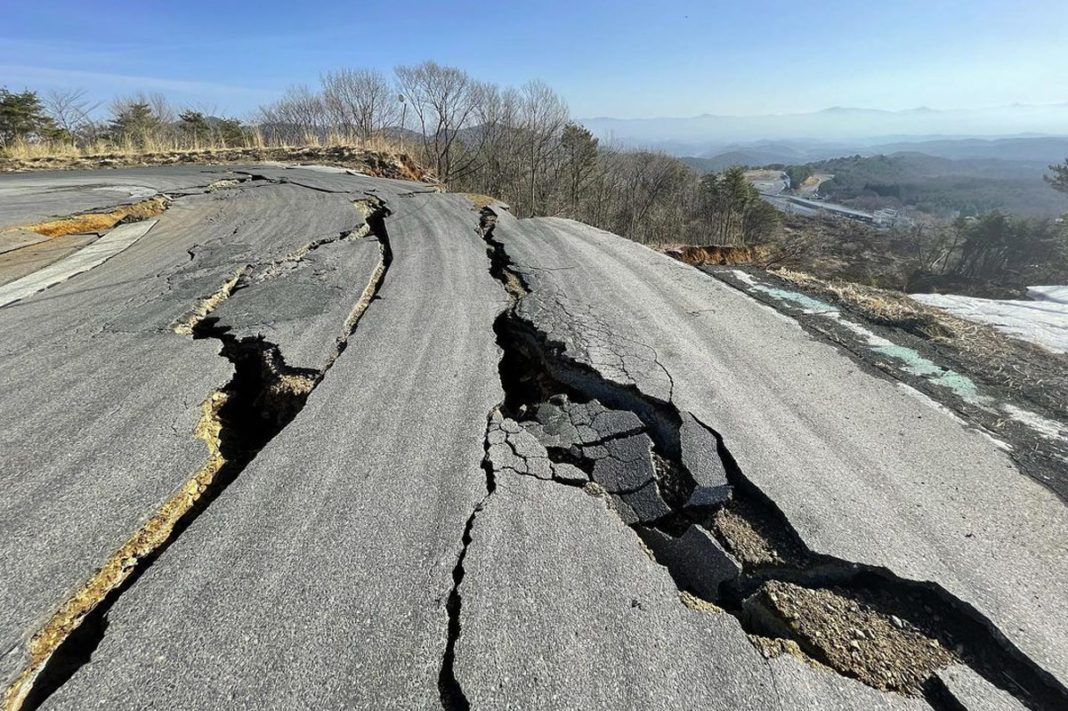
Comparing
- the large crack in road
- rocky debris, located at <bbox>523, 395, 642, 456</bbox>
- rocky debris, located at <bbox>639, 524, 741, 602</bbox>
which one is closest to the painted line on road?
Answer: the large crack in road

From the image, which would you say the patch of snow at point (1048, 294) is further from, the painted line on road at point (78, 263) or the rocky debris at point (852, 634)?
the painted line on road at point (78, 263)

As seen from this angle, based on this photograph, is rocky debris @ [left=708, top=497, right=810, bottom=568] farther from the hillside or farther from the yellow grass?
the hillside

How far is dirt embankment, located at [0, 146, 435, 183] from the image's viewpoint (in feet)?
42.7

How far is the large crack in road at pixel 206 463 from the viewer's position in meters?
1.57

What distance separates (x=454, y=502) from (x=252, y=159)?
17197mm

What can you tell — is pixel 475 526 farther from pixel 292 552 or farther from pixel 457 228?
pixel 457 228

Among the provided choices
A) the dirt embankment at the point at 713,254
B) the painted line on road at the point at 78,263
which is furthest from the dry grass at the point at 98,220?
the dirt embankment at the point at 713,254

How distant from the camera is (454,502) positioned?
7.39 feet

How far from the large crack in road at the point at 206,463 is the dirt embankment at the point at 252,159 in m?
11.6

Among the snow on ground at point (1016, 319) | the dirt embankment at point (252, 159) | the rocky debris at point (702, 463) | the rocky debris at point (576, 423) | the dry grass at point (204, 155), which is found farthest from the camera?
the dry grass at point (204, 155)

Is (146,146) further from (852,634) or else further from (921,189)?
(921,189)

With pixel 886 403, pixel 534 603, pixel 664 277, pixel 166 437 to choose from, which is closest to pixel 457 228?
pixel 664 277

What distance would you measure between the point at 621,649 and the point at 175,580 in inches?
68.6

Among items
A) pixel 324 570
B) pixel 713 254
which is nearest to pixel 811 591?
pixel 324 570
